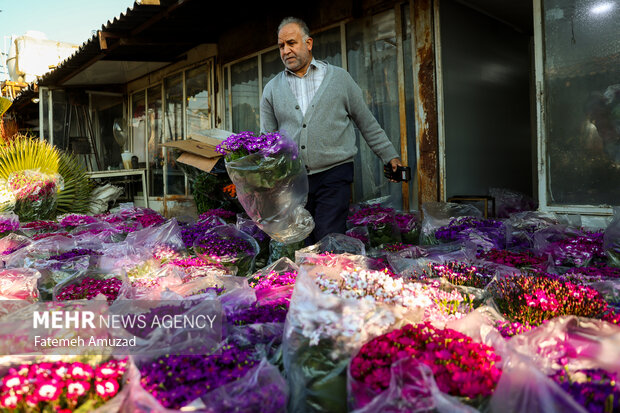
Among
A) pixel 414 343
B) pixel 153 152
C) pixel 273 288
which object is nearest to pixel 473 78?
pixel 273 288

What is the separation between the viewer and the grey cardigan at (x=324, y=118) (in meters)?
3.20

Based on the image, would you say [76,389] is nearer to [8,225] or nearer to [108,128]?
[8,225]

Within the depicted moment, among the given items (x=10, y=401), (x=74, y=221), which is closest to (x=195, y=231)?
(x=74, y=221)

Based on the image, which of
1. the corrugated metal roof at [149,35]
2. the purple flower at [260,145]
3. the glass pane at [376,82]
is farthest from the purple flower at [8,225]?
the glass pane at [376,82]

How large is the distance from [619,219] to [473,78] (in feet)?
10.3

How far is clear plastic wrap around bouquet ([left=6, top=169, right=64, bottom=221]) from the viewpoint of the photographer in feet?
20.7

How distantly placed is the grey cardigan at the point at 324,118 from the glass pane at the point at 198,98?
4680 mm

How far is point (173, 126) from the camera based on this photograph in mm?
8680

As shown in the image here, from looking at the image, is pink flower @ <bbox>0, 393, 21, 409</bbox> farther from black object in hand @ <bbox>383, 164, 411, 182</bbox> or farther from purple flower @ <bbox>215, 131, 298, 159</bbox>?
black object in hand @ <bbox>383, 164, 411, 182</bbox>

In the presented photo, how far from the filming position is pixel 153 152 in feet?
30.7

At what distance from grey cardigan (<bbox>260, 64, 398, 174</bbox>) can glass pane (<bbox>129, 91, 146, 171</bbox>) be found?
722cm

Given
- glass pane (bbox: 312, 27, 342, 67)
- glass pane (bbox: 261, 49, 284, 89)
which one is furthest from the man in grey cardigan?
glass pane (bbox: 261, 49, 284, 89)

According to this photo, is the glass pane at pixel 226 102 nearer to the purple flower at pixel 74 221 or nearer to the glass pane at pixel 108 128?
the purple flower at pixel 74 221

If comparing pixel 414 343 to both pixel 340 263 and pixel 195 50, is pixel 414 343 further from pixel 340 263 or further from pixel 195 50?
pixel 195 50
